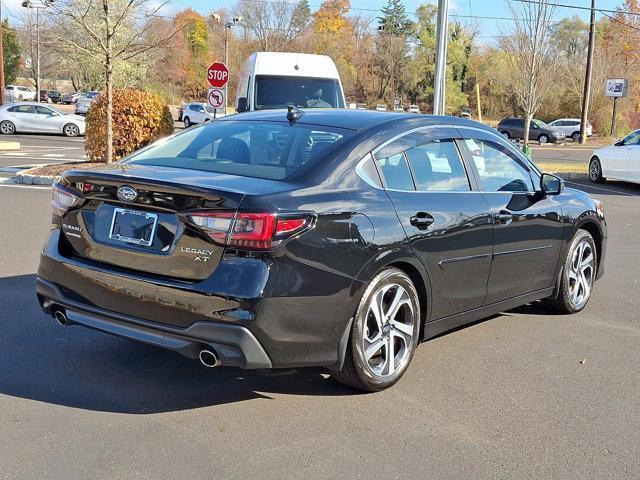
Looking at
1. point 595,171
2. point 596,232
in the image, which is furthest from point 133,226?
point 595,171

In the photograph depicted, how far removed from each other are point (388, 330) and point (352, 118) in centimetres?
143

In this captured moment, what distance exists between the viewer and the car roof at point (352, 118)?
474cm

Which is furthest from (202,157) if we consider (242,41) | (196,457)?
(242,41)

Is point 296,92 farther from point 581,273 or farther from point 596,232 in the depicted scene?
point 581,273

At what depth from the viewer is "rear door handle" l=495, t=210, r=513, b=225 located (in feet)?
17.2

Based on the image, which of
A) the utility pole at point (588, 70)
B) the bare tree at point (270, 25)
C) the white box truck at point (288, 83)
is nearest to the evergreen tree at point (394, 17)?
the bare tree at point (270, 25)

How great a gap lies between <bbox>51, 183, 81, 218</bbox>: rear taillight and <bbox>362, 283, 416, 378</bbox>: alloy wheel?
5.98 feet

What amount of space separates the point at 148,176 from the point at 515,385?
2585mm

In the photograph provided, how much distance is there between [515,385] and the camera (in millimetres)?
4656

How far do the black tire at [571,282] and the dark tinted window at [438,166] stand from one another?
160 cm

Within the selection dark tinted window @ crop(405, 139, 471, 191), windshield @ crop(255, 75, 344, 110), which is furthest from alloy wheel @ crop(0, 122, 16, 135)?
dark tinted window @ crop(405, 139, 471, 191)

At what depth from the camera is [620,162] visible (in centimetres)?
1753

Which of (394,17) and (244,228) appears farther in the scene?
(394,17)

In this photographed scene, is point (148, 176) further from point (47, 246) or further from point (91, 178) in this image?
point (47, 246)
